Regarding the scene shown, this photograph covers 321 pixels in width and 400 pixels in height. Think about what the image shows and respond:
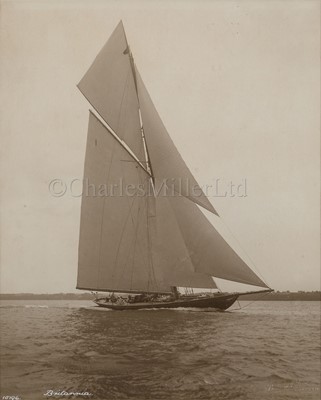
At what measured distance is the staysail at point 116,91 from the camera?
81.5 feet

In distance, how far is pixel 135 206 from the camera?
84.7ft

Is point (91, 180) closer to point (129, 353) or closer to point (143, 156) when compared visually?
point (143, 156)

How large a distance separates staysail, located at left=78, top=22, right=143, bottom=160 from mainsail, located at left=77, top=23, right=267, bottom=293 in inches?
2.3

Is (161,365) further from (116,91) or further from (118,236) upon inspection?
(116,91)

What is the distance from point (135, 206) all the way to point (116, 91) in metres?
7.33

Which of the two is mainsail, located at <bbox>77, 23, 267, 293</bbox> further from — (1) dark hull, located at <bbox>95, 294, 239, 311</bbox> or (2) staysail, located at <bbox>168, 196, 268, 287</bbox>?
(1) dark hull, located at <bbox>95, 294, 239, 311</bbox>

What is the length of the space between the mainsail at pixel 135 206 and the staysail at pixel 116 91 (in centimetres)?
6

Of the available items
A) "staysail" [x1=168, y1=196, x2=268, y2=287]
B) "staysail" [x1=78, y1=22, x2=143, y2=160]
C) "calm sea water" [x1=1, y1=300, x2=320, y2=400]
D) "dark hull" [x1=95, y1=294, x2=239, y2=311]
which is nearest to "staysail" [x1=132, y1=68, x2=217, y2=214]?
"staysail" [x1=78, y1=22, x2=143, y2=160]

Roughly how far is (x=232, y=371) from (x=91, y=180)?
732 inches

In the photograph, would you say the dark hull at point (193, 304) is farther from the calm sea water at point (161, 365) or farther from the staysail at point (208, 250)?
the calm sea water at point (161, 365)

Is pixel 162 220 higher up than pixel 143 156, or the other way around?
pixel 143 156

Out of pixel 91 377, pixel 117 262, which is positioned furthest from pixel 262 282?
pixel 91 377

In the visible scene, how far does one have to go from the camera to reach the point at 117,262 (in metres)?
24.9

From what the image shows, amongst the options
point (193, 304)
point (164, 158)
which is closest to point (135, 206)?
point (164, 158)
